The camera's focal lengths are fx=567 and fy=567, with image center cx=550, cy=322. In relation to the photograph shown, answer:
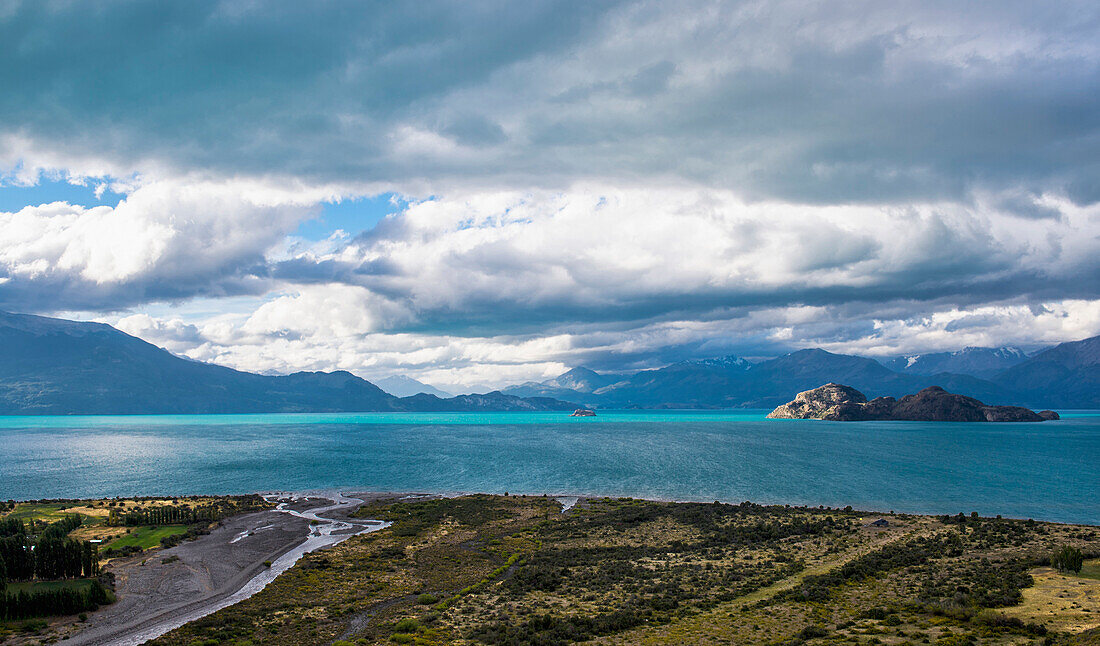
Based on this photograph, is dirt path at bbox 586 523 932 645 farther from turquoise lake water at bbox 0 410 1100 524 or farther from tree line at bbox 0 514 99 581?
tree line at bbox 0 514 99 581

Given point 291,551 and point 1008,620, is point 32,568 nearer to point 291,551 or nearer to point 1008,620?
point 291,551

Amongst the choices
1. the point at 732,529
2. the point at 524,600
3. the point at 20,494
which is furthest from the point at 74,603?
the point at 20,494

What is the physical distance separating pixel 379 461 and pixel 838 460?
475 ft

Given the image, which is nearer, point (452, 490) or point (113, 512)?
point (113, 512)

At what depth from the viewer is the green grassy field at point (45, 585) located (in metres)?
54.8

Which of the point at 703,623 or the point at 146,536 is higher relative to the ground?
the point at 703,623

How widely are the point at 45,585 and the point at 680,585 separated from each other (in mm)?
62545

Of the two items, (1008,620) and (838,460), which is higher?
(1008,620)

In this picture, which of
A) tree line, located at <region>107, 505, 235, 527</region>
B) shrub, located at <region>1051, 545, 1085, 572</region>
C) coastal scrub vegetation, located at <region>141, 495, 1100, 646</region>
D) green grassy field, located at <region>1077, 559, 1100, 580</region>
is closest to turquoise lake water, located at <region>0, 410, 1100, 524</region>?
tree line, located at <region>107, 505, 235, 527</region>

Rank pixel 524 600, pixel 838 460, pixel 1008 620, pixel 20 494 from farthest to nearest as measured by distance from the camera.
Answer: pixel 838 460, pixel 20 494, pixel 524 600, pixel 1008 620

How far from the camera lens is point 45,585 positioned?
56469mm

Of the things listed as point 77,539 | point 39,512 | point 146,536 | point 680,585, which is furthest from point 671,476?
point 39,512

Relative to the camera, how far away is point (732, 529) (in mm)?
76688

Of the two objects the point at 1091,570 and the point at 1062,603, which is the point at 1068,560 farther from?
the point at 1062,603
